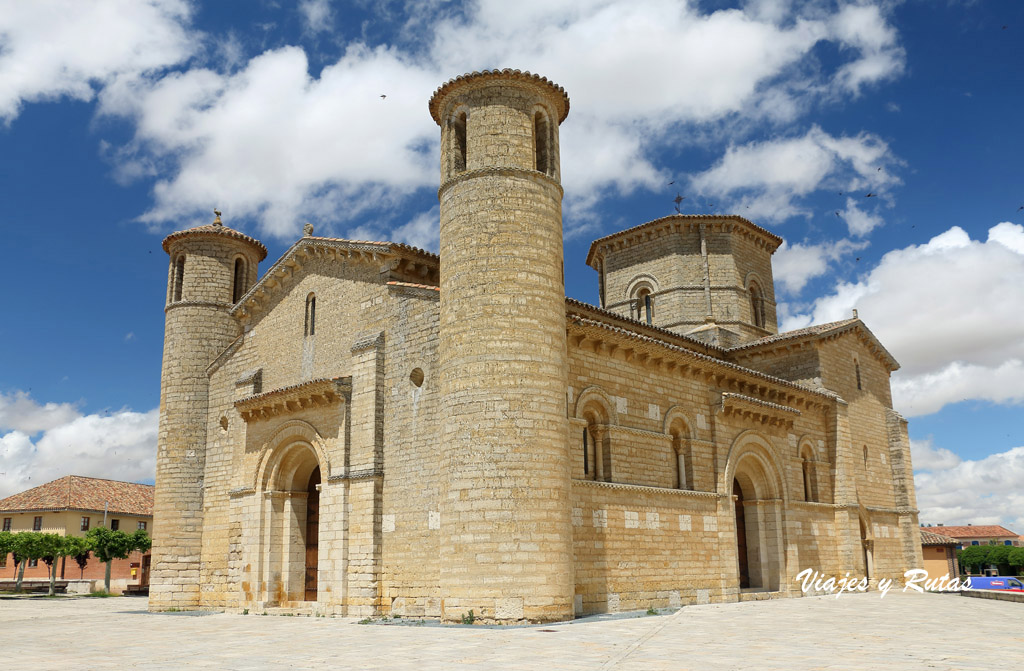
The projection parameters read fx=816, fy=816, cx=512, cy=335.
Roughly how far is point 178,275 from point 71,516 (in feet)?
106

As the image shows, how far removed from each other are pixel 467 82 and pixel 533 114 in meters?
1.50

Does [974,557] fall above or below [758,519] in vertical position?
below

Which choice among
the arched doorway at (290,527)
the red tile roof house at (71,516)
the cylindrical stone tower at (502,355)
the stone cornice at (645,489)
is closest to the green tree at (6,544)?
the red tile roof house at (71,516)

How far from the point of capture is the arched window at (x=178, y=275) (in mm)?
23609

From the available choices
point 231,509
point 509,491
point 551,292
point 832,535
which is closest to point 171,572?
point 231,509

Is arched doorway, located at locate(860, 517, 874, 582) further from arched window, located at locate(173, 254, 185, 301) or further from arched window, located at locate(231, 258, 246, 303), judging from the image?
arched window, located at locate(173, 254, 185, 301)

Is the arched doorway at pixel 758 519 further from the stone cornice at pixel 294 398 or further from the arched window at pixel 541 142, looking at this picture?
the stone cornice at pixel 294 398

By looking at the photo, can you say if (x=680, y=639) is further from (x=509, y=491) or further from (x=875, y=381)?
(x=875, y=381)

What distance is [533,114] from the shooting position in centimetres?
1691

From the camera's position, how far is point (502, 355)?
1495cm

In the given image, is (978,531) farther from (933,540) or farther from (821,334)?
(821,334)

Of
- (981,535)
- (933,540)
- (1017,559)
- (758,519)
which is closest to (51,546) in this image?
(758,519)

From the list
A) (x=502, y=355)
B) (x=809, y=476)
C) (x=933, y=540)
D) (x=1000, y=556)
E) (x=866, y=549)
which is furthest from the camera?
(x=1000, y=556)

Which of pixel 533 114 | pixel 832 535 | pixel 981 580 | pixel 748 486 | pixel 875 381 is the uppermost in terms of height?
pixel 533 114
